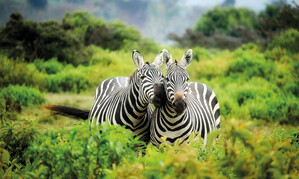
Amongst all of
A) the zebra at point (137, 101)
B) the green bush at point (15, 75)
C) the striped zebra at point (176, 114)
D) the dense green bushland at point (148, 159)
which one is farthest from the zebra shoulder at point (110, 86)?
the green bush at point (15, 75)

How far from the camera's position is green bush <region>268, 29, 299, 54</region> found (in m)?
11.2

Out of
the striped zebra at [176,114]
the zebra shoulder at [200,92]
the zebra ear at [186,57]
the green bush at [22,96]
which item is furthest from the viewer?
the green bush at [22,96]

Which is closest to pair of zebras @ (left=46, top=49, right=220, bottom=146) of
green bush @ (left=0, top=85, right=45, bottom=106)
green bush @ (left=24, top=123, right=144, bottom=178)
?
green bush @ (left=24, top=123, right=144, bottom=178)

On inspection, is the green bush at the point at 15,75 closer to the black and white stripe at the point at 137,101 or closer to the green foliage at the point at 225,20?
the black and white stripe at the point at 137,101

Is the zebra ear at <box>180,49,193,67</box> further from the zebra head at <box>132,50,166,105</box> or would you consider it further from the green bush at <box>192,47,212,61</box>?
the green bush at <box>192,47,212,61</box>

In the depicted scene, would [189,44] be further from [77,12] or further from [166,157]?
[166,157]

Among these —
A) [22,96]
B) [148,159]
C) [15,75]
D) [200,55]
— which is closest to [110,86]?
[148,159]

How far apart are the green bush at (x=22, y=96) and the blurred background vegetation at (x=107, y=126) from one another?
0.08ft

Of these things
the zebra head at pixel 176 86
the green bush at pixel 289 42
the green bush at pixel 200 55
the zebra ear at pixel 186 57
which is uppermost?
the green bush at pixel 289 42

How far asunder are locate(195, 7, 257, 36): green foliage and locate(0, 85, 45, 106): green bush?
27.4 metres

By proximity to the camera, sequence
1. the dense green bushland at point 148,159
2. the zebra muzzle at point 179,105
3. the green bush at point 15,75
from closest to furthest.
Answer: the dense green bushland at point 148,159 < the zebra muzzle at point 179,105 < the green bush at point 15,75

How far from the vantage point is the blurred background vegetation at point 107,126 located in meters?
1.64

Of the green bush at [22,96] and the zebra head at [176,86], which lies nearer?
the zebra head at [176,86]

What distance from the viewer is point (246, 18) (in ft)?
111
